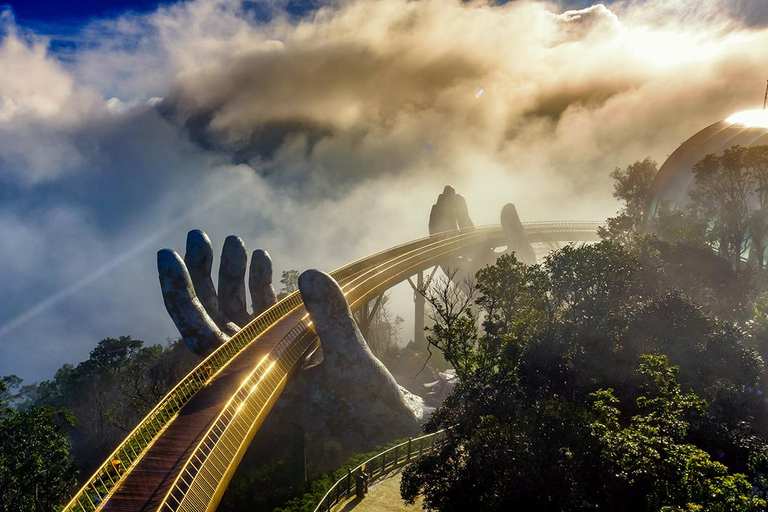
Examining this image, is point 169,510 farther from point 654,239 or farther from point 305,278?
point 654,239

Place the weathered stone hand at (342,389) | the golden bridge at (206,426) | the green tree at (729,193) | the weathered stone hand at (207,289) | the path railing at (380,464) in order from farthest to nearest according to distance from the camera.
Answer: the green tree at (729,193), the weathered stone hand at (207,289), the weathered stone hand at (342,389), the path railing at (380,464), the golden bridge at (206,426)

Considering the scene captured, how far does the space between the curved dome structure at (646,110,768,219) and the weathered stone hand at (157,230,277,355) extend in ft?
190

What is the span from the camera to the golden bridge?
16969mm

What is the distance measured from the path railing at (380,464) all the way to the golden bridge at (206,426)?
5.36 m

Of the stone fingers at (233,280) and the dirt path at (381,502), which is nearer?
the dirt path at (381,502)

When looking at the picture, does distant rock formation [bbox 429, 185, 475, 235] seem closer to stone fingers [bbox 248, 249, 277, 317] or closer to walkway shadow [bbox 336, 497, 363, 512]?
stone fingers [bbox 248, 249, 277, 317]

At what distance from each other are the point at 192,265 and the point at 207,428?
2189cm

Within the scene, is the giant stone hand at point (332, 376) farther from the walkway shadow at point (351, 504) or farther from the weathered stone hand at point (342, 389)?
the walkway shadow at point (351, 504)

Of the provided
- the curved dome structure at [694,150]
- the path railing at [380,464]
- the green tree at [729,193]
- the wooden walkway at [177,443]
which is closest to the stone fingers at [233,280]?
the wooden walkway at [177,443]

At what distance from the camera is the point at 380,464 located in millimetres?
26859

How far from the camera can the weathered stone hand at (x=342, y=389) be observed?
106ft

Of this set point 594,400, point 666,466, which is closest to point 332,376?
point 594,400

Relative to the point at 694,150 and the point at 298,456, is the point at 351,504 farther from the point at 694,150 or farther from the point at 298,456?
the point at 694,150

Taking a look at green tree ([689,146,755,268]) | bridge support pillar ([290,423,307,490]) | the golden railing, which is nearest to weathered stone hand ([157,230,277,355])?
the golden railing
